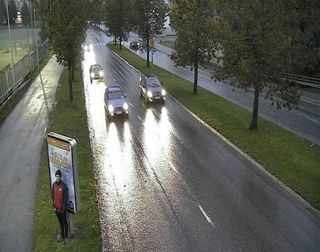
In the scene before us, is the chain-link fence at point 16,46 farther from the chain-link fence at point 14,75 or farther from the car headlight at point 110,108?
the car headlight at point 110,108

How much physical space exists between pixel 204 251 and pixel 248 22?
1546 centimetres

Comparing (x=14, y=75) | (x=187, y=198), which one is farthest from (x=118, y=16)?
(x=187, y=198)

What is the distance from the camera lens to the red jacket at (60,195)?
41.6ft

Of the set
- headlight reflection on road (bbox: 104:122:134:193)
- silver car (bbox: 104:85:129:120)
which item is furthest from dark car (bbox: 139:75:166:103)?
headlight reflection on road (bbox: 104:122:134:193)

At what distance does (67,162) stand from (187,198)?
230 inches

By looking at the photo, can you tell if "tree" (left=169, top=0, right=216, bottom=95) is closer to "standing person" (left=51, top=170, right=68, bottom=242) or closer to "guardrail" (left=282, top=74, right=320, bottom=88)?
"guardrail" (left=282, top=74, right=320, bottom=88)

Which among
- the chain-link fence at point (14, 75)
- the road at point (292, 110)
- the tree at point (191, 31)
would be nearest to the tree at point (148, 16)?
the road at point (292, 110)

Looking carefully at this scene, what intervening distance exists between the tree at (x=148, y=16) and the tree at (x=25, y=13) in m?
14.7

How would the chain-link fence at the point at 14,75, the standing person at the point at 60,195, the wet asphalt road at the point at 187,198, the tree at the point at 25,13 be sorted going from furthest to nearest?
the tree at the point at 25,13 → the chain-link fence at the point at 14,75 → the wet asphalt road at the point at 187,198 → the standing person at the point at 60,195

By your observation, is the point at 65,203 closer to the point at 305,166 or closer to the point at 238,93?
the point at 305,166

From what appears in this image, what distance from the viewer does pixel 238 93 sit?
139 feet

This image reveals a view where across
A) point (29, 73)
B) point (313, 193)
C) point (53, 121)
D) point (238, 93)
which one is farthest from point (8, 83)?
point (313, 193)

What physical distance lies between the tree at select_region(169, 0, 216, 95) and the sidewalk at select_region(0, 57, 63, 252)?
12.4 meters

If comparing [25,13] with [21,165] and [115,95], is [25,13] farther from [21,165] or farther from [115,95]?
[21,165]
